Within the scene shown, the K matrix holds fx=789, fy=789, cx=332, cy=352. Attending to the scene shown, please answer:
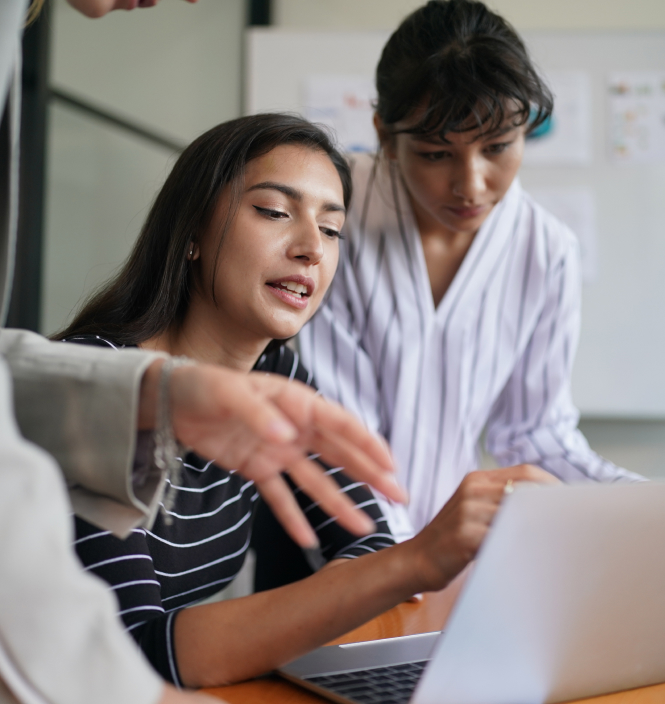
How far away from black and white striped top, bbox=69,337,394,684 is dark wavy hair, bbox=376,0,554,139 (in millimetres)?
438

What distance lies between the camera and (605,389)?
2.38m

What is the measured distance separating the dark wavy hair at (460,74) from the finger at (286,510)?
81cm

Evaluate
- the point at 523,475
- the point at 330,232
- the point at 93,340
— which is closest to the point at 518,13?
the point at 330,232

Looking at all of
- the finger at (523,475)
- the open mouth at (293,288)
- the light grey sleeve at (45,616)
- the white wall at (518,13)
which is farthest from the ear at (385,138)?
the white wall at (518,13)

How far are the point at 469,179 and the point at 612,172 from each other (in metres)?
1.33

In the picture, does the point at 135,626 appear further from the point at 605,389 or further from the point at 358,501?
the point at 605,389

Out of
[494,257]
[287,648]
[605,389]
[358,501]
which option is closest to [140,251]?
[358,501]

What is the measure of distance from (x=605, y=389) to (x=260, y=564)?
1.48m

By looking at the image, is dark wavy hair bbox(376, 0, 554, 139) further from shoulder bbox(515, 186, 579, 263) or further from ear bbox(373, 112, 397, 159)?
shoulder bbox(515, 186, 579, 263)

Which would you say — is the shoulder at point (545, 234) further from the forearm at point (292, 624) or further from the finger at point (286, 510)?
the finger at point (286, 510)

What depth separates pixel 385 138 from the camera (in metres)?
1.36

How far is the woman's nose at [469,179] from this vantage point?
122 centimetres

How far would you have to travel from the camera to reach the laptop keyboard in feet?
2.04

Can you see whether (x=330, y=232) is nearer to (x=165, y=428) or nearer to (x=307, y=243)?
(x=307, y=243)
